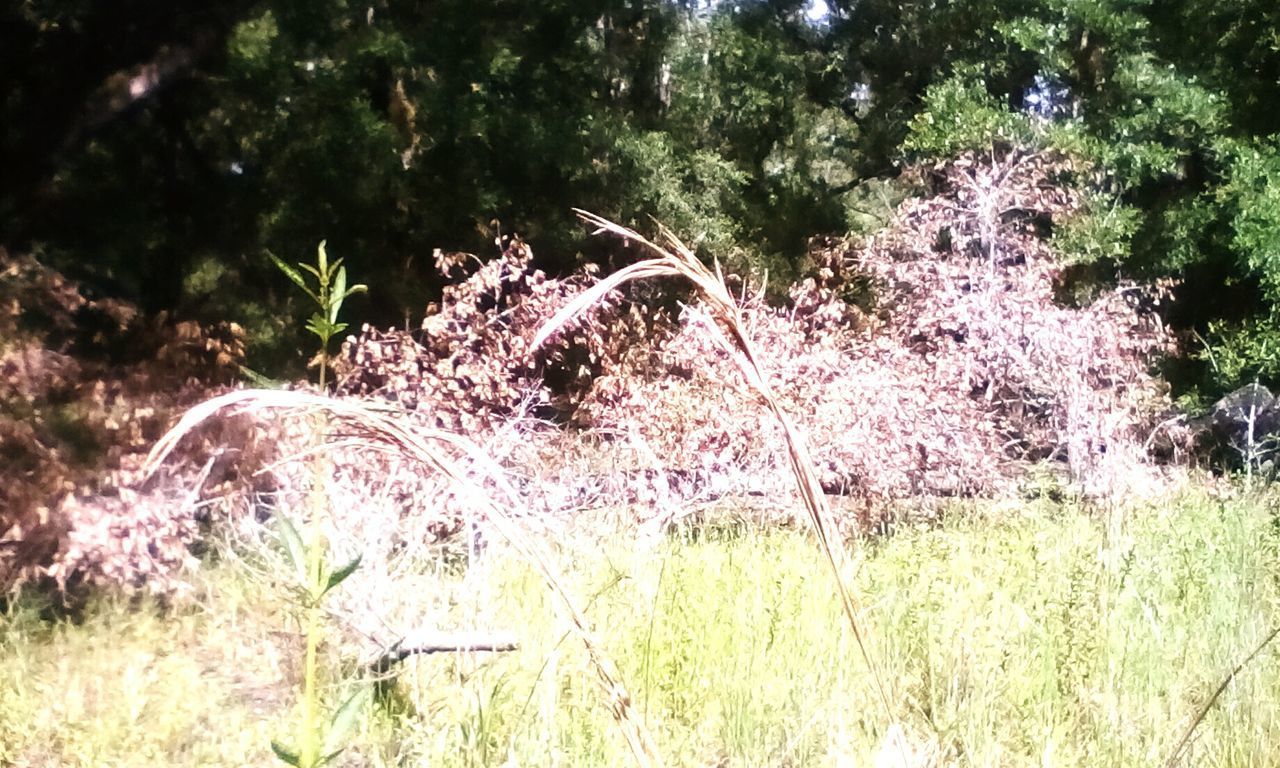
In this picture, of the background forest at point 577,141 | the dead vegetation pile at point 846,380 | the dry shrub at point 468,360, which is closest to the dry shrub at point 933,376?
the dead vegetation pile at point 846,380

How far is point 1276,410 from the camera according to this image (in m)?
7.55

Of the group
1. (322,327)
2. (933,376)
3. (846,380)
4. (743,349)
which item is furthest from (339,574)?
(933,376)

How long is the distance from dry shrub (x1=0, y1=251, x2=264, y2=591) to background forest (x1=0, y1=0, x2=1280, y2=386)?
285 centimetres

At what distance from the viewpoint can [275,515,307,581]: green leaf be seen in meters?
0.68

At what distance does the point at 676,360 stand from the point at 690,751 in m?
3.82

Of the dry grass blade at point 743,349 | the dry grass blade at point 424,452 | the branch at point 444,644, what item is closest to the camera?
the dry grass blade at point 424,452

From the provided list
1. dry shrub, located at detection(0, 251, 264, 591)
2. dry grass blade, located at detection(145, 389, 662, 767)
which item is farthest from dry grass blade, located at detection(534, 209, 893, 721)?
dry shrub, located at detection(0, 251, 264, 591)

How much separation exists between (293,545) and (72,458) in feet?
11.8

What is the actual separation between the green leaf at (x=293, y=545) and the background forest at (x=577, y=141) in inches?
270

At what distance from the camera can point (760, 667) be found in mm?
2467

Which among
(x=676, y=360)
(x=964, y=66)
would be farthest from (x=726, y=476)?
(x=964, y=66)

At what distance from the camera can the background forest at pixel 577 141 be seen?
804 centimetres

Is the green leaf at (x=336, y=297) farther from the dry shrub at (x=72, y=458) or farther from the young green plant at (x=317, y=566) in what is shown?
the dry shrub at (x=72, y=458)

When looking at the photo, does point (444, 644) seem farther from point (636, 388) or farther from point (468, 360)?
point (636, 388)
